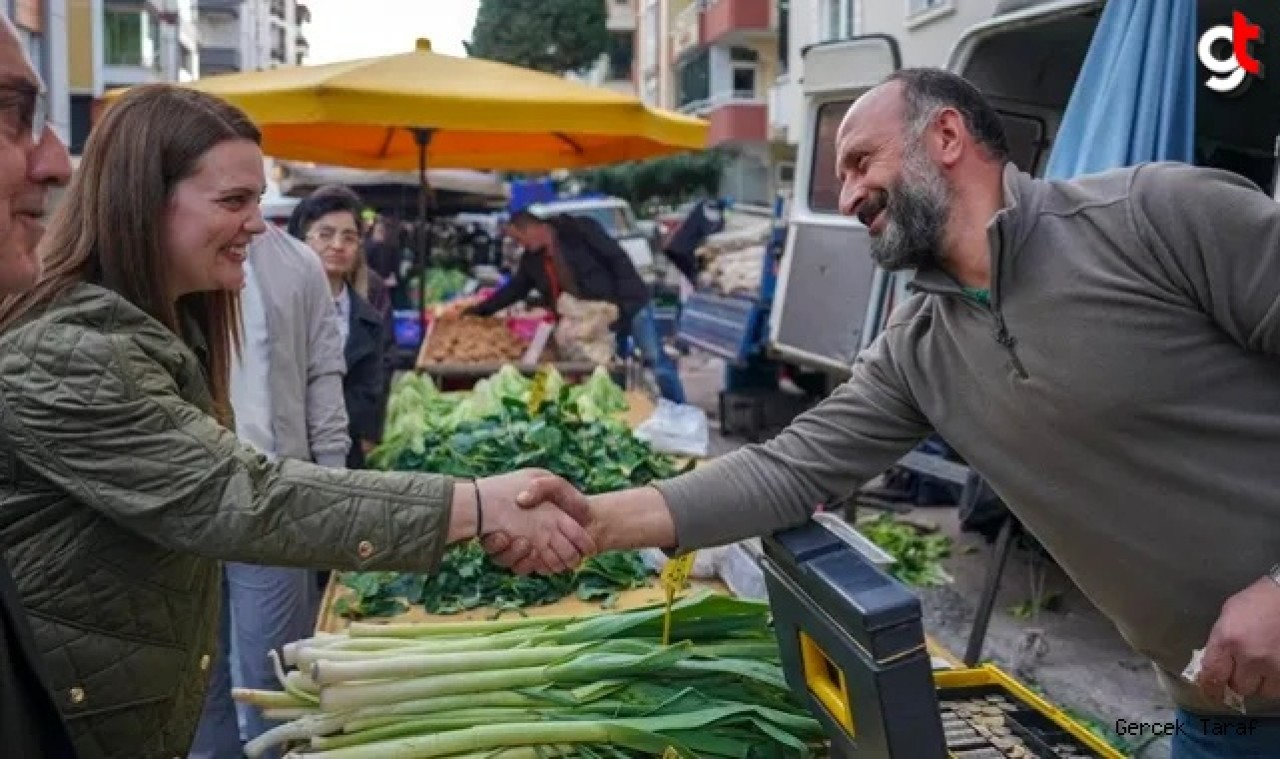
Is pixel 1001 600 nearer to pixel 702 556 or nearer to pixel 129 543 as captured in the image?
pixel 702 556

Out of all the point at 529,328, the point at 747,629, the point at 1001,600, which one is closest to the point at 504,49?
the point at 529,328

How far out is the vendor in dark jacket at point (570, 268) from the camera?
378 inches

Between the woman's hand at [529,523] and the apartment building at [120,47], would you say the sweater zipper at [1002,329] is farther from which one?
the apartment building at [120,47]

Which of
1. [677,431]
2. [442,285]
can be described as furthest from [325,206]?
[442,285]

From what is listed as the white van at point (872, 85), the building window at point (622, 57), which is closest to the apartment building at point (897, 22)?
the white van at point (872, 85)

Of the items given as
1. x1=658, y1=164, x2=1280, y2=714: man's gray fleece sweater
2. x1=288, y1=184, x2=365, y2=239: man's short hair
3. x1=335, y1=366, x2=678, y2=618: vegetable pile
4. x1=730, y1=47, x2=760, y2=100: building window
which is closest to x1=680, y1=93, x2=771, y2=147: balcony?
x1=730, y1=47, x2=760, y2=100: building window

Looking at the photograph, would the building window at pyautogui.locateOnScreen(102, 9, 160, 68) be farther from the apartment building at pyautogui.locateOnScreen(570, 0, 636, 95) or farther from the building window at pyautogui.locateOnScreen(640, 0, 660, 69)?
the building window at pyautogui.locateOnScreen(640, 0, 660, 69)

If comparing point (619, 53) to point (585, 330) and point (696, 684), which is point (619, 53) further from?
point (696, 684)

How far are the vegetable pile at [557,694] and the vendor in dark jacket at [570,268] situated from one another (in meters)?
6.97

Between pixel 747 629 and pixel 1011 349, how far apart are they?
906 millimetres

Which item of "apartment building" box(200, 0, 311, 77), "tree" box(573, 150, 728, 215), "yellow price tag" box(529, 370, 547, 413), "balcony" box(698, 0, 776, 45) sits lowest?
"yellow price tag" box(529, 370, 547, 413)

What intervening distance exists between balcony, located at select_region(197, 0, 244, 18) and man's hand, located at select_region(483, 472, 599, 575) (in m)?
76.5

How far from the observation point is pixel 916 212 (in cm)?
241

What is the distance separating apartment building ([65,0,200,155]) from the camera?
32438mm
